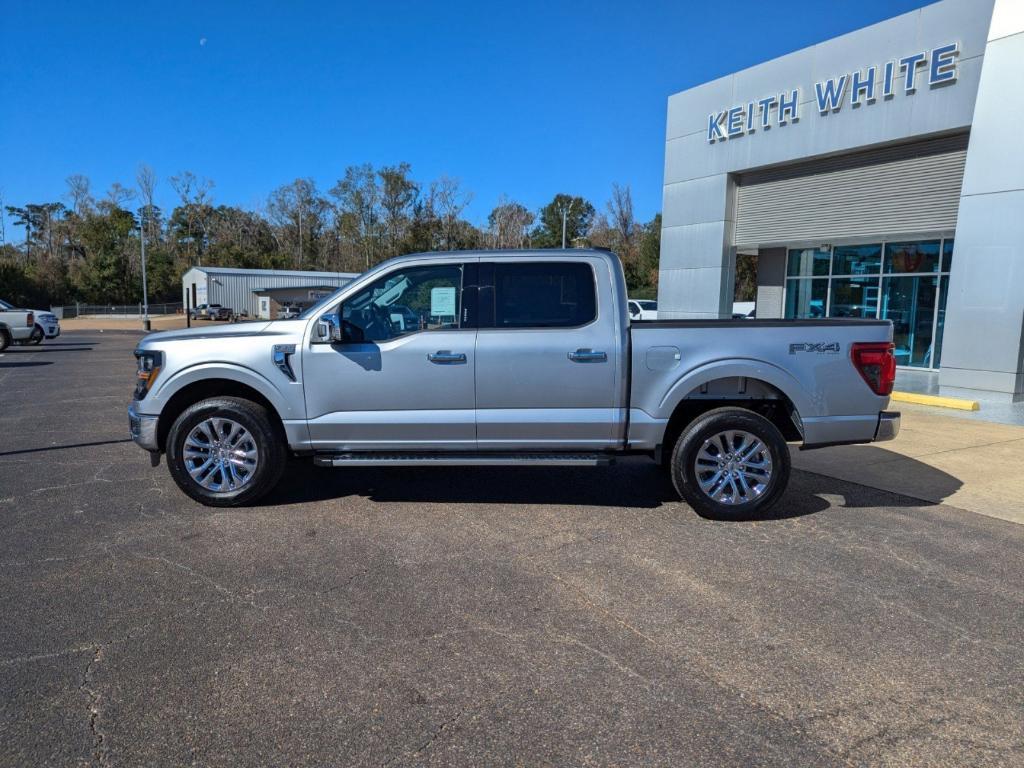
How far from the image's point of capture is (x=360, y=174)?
3063 inches

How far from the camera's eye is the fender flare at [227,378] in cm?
568

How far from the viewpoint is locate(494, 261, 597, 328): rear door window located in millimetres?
5715

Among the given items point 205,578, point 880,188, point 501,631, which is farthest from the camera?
point 880,188

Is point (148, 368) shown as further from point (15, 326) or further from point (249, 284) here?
point (249, 284)

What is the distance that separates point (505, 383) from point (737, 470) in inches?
76.9

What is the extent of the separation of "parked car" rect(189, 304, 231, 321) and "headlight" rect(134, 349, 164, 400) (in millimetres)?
56563

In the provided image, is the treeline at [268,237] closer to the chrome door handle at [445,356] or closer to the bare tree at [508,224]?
the bare tree at [508,224]

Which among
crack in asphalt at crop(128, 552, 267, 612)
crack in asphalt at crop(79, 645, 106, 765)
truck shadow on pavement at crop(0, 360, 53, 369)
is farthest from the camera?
truck shadow on pavement at crop(0, 360, 53, 369)

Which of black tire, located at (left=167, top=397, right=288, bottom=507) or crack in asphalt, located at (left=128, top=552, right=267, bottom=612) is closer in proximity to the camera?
crack in asphalt, located at (left=128, top=552, right=267, bottom=612)

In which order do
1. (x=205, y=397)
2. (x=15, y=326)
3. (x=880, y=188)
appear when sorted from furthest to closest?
(x=15, y=326) < (x=880, y=188) < (x=205, y=397)

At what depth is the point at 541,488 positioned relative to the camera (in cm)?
657

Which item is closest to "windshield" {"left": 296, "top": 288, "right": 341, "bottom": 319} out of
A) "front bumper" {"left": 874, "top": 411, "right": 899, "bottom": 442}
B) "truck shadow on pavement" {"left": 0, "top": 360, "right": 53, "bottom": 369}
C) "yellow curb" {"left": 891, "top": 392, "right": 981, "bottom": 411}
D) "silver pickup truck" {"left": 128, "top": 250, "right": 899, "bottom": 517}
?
"silver pickup truck" {"left": 128, "top": 250, "right": 899, "bottom": 517}

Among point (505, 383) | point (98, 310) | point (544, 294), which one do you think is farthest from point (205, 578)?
point (98, 310)

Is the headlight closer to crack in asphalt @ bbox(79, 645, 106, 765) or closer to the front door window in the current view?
the front door window
